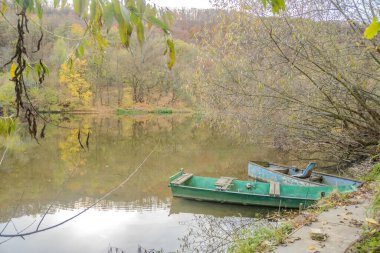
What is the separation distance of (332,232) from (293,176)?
7173 millimetres

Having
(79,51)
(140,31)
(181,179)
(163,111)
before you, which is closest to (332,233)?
(79,51)

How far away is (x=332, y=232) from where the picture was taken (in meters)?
4.97

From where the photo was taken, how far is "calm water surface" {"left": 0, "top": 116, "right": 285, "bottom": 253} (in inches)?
334

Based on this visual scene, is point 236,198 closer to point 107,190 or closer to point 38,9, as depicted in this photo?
point 107,190

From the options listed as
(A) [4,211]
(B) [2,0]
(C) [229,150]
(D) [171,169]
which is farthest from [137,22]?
(C) [229,150]

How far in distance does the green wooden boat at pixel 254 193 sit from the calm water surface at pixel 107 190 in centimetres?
30

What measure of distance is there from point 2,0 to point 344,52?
8.10 metres

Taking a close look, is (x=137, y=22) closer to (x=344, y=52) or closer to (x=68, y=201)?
(x=344, y=52)

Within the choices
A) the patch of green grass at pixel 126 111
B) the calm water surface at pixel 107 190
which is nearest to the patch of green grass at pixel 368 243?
the calm water surface at pixel 107 190

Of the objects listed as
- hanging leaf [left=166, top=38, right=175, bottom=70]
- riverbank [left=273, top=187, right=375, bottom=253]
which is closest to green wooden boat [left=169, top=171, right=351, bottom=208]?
riverbank [left=273, top=187, right=375, bottom=253]

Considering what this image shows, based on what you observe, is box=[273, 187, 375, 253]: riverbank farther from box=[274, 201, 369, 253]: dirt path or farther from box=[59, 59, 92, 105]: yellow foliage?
box=[59, 59, 92, 105]: yellow foliage

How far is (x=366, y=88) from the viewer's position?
340 inches

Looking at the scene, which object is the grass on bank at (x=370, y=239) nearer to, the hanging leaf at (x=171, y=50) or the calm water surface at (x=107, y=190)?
the calm water surface at (x=107, y=190)

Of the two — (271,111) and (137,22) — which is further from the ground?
Answer: (137,22)
